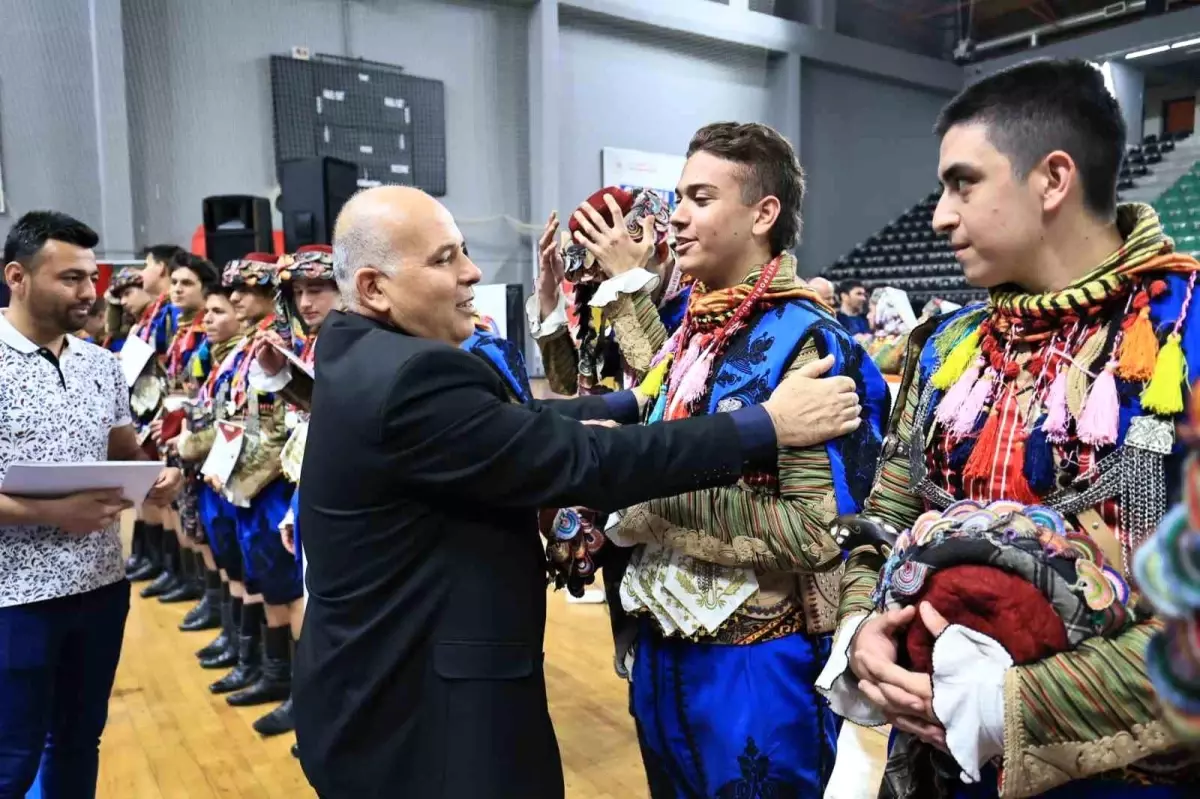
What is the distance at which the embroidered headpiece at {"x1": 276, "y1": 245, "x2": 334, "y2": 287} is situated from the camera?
3.01 meters

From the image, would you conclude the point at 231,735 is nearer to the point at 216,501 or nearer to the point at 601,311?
the point at 216,501

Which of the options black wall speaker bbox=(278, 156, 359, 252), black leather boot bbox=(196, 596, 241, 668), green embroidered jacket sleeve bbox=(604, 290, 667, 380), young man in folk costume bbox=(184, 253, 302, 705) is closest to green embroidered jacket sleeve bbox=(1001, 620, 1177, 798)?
green embroidered jacket sleeve bbox=(604, 290, 667, 380)

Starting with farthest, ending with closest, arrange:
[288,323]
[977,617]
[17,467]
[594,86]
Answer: [594,86] → [288,323] → [17,467] → [977,617]

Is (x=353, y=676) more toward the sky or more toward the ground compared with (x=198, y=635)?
more toward the sky

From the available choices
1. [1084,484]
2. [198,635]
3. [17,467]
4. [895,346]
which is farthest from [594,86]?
[1084,484]

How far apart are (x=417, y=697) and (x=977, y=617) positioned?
0.84 metres

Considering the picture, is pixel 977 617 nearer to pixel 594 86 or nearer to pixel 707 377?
pixel 707 377

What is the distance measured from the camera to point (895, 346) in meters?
5.18

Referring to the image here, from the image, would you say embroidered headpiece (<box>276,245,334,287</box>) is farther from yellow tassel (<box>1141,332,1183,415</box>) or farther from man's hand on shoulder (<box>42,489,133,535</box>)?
yellow tassel (<box>1141,332,1183,415</box>)

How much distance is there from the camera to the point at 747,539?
1.38 meters

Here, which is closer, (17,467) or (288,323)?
(17,467)

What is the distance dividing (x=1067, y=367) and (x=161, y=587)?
534cm

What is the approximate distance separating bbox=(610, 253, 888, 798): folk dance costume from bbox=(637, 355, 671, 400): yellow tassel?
0.18m

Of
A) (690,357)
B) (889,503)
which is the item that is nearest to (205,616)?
(690,357)
